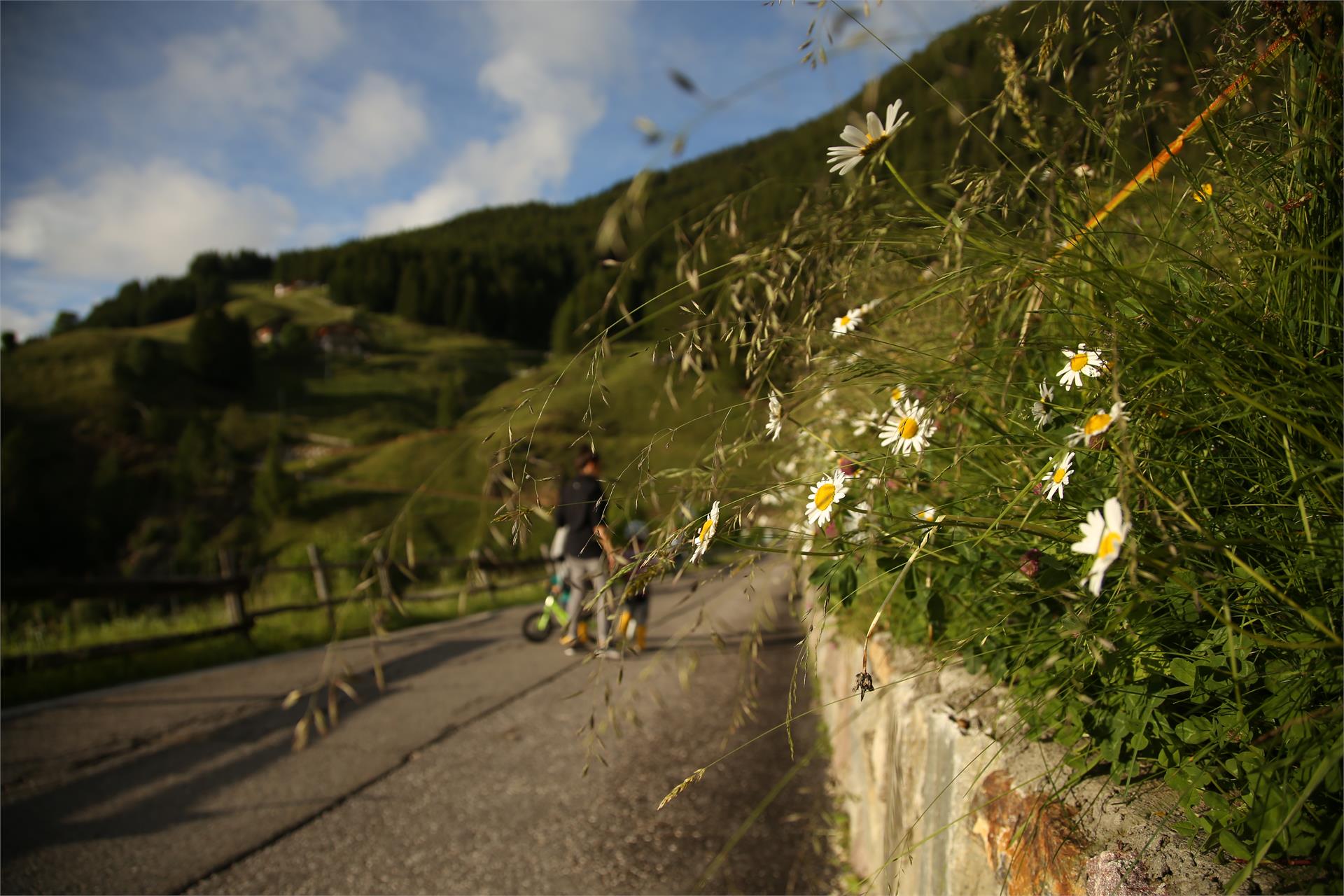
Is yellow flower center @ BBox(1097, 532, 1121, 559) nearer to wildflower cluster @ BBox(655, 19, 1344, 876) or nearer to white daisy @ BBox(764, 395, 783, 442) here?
wildflower cluster @ BBox(655, 19, 1344, 876)

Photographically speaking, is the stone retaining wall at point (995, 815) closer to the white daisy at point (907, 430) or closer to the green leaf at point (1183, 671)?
the green leaf at point (1183, 671)

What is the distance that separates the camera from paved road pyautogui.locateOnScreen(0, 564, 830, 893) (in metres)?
3.05

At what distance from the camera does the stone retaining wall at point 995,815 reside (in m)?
1.06

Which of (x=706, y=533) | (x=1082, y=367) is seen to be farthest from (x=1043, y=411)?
(x=706, y=533)

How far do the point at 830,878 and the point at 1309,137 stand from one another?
2.96 metres

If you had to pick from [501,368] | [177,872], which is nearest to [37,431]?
[501,368]

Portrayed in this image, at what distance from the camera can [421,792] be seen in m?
3.87

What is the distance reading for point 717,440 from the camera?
55.1 inches

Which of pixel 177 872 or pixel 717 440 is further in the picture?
pixel 177 872

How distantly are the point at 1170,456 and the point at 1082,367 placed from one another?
205 mm

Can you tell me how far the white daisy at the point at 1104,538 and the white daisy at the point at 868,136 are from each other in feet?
2.25

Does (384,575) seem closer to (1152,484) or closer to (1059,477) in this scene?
(1059,477)

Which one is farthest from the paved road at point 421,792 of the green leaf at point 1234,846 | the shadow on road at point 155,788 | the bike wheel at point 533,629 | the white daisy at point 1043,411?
the bike wheel at point 533,629

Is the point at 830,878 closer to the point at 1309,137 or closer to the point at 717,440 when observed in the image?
the point at 717,440
